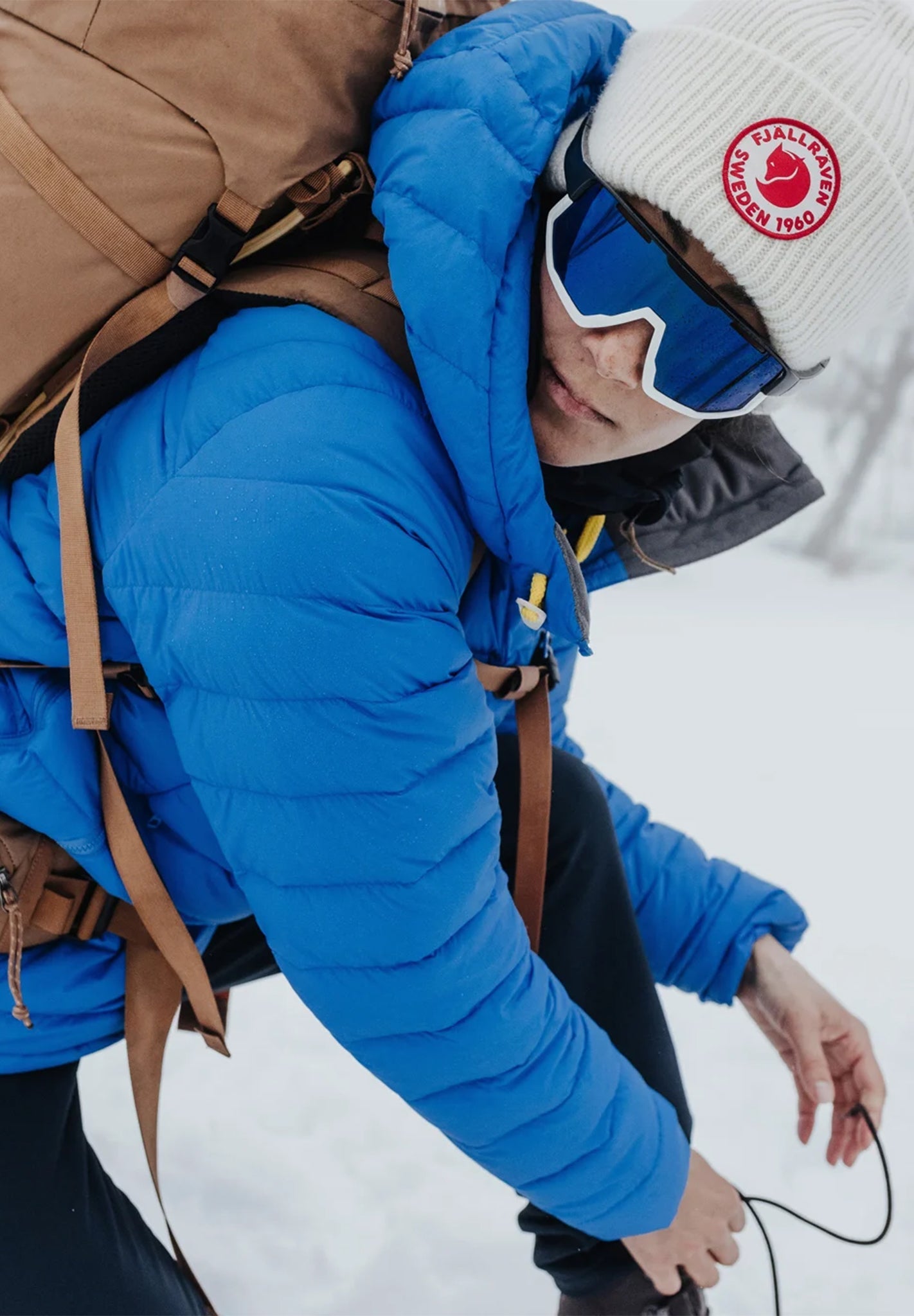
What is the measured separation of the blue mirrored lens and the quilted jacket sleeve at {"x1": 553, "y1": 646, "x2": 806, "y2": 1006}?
0.60m

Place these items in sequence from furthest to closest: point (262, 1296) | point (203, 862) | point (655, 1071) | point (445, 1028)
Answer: point (262, 1296) → point (655, 1071) → point (203, 862) → point (445, 1028)

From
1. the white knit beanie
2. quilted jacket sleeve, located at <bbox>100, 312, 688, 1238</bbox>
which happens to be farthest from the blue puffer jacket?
the white knit beanie

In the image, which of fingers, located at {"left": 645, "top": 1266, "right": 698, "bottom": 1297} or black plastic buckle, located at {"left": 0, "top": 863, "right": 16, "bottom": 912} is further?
fingers, located at {"left": 645, "top": 1266, "right": 698, "bottom": 1297}

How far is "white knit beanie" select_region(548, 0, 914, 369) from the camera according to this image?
0.97 meters

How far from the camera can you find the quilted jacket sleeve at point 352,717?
981 millimetres

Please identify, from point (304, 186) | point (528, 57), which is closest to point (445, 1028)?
point (304, 186)

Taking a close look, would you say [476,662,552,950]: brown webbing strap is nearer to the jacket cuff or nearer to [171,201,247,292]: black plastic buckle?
the jacket cuff

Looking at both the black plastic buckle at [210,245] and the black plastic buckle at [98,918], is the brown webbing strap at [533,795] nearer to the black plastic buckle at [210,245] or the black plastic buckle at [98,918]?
the black plastic buckle at [98,918]

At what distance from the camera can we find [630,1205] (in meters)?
1.26

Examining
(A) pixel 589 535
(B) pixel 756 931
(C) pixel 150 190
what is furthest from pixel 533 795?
(C) pixel 150 190

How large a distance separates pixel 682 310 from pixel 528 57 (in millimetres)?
265

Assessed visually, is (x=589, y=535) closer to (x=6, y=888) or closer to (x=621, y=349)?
(x=621, y=349)

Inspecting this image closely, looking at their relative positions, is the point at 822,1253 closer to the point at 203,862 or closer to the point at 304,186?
the point at 203,862

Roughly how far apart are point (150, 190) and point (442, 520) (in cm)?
38
